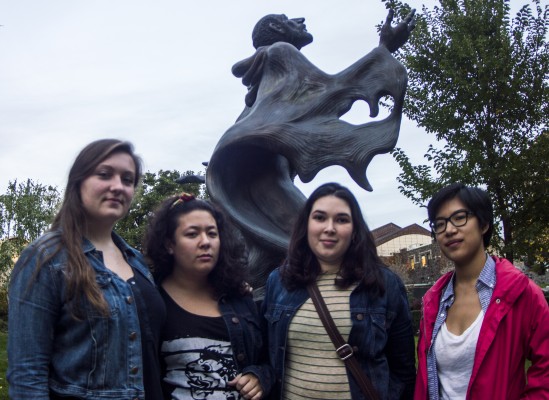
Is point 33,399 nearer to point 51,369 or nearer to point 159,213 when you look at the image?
point 51,369

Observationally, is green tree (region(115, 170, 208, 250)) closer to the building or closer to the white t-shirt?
the building

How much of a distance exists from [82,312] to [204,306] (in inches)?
25.0

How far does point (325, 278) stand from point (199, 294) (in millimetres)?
525

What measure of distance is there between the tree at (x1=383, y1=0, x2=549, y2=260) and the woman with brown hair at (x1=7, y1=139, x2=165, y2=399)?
317 inches

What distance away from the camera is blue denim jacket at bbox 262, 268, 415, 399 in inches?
88.2

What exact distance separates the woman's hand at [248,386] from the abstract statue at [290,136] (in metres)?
2.03

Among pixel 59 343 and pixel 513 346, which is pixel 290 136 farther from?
pixel 59 343

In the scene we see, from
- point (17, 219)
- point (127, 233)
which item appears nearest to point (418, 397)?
point (127, 233)

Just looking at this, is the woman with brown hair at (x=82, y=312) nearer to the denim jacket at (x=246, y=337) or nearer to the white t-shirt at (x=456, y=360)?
the denim jacket at (x=246, y=337)

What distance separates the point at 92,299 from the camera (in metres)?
1.85

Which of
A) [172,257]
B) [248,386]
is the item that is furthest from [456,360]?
[172,257]

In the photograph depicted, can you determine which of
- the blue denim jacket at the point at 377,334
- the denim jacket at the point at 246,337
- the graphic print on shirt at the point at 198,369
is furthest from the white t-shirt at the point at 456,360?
the graphic print on shirt at the point at 198,369

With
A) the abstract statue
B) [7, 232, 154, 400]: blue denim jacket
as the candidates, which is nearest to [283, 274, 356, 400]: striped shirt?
[7, 232, 154, 400]: blue denim jacket

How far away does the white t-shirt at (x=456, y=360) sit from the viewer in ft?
7.20
